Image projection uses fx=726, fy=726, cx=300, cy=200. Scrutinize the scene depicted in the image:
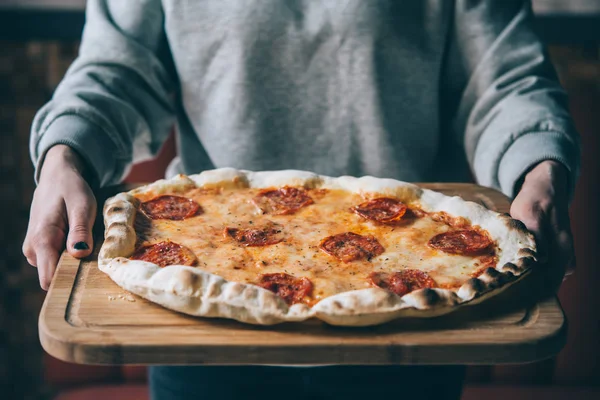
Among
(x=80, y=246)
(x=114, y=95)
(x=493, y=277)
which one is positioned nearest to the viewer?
(x=493, y=277)

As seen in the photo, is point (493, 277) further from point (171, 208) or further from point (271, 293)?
point (171, 208)

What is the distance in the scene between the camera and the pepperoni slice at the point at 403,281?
1.34 meters

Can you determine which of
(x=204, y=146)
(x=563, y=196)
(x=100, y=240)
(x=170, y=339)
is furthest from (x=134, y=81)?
(x=563, y=196)

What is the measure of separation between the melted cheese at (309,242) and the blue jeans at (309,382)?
1.05 ft

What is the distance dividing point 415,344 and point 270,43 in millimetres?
1010

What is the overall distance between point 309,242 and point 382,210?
218 mm

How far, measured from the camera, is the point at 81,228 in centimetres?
147

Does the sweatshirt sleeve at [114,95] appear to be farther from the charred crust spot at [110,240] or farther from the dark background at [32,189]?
the dark background at [32,189]

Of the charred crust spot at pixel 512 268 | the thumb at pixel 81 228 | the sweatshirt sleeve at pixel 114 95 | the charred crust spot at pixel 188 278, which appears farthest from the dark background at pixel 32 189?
the charred crust spot at pixel 188 278

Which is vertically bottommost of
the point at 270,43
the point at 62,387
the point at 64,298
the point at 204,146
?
the point at 62,387

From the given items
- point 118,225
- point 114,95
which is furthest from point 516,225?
point 114,95

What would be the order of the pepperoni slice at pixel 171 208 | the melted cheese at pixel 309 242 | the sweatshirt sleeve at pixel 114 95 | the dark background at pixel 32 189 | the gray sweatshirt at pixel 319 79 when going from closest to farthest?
the melted cheese at pixel 309 242 → the pepperoni slice at pixel 171 208 → the sweatshirt sleeve at pixel 114 95 → the gray sweatshirt at pixel 319 79 → the dark background at pixel 32 189

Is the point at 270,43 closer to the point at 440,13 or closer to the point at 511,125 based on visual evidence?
the point at 440,13

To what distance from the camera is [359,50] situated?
Result: 74.8 inches
